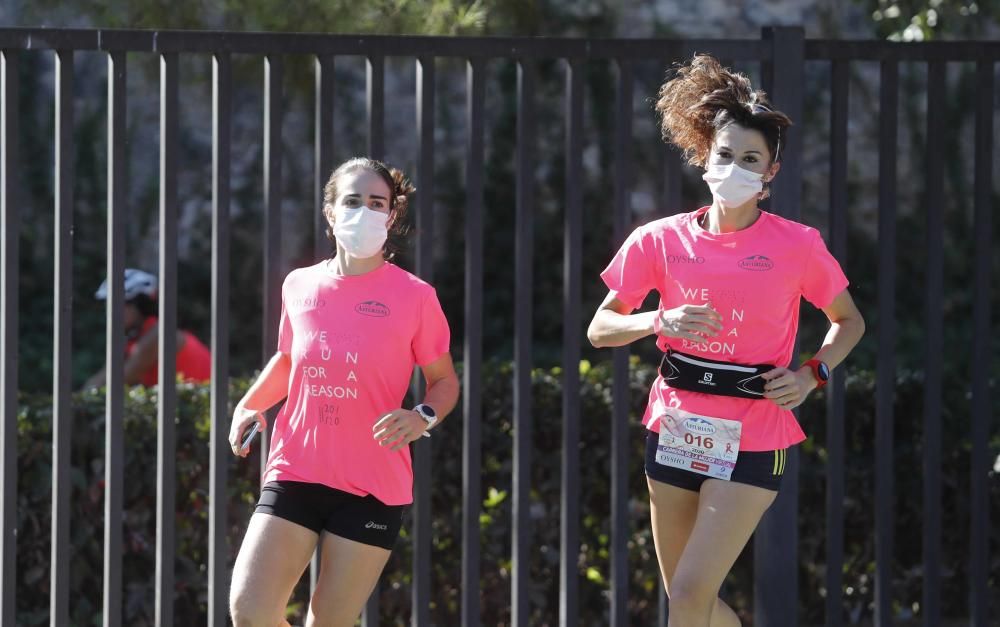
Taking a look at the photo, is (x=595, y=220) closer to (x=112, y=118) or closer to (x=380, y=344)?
(x=112, y=118)

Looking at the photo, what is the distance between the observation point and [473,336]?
4.61m

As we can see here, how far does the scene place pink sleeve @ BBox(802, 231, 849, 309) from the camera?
365 centimetres

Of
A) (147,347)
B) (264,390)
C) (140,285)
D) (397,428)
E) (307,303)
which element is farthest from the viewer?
(140,285)

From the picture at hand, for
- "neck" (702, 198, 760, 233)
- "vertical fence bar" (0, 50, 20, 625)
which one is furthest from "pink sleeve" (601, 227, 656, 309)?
"vertical fence bar" (0, 50, 20, 625)

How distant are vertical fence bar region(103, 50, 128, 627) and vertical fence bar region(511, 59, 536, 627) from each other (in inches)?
49.5

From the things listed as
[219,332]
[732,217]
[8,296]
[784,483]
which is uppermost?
[732,217]

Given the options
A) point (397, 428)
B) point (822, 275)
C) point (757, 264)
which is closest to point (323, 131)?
point (397, 428)

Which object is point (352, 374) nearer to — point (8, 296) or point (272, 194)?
point (272, 194)

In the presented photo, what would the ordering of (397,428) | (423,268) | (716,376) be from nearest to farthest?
1. (397,428)
2. (716,376)
3. (423,268)

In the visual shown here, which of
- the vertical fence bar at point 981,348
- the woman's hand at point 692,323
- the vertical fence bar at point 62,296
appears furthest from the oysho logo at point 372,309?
the vertical fence bar at point 981,348

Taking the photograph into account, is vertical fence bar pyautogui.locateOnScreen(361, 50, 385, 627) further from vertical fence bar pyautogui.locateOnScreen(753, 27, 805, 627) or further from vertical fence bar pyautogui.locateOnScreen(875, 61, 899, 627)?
vertical fence bar pyautogui.locateOnScreen(875, 61, 899, 627)

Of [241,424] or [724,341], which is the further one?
[241,424]

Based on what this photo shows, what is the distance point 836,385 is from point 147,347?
2.95 meters

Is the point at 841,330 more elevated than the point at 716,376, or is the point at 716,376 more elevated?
the point at 841,330
